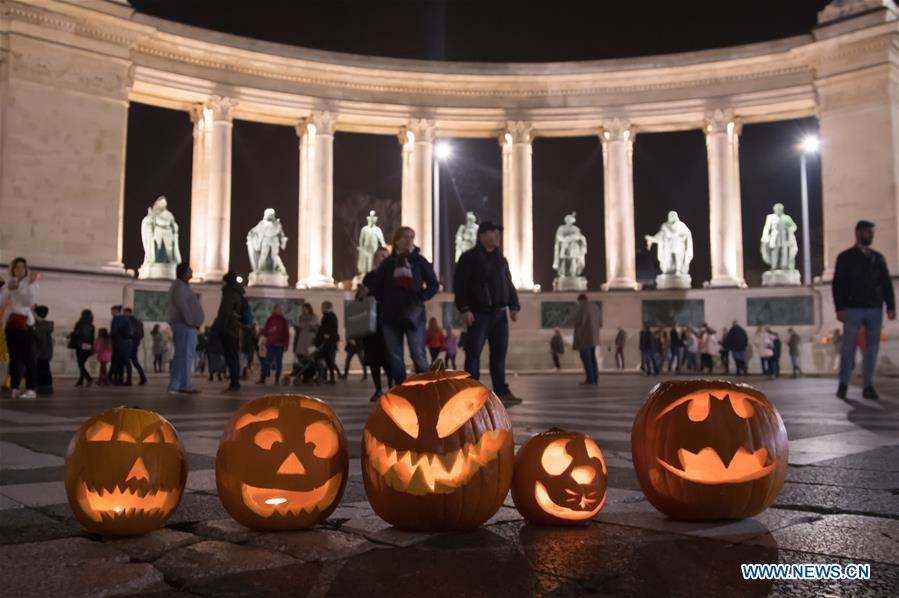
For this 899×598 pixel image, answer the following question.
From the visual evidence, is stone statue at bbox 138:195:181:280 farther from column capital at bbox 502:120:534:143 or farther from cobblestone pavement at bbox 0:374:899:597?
cobblestone pavement at bbox 0:374:899:597

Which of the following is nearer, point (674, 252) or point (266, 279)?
point (266, 279)

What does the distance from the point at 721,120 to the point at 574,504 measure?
38660mm

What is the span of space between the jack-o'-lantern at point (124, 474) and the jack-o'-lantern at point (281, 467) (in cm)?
21

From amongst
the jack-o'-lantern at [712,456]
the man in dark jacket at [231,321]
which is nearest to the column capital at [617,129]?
the man in dark jacket at [231,321]

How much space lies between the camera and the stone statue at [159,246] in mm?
35625

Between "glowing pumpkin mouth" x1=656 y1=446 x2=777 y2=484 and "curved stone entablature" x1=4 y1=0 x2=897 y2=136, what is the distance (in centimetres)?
3388

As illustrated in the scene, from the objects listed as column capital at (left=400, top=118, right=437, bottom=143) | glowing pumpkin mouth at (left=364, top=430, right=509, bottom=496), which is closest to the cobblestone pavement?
glowing pumpkin mouth at (left=364, top=430, right=509, bottom=496)

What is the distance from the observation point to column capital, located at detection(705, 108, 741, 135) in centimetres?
3922

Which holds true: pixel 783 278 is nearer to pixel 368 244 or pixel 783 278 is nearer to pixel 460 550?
pixel 368 244

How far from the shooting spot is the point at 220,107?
122ft

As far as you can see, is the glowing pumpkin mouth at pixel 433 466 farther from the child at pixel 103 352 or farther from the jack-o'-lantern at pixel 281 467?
the child at pixel 103 352

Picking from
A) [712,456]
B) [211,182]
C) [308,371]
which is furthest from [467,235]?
[712,456]

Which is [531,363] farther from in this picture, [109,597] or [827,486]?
[109,597]

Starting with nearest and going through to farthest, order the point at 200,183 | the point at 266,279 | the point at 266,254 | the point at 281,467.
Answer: the point at 281,467 → the point at 200,183 → the point at 266,279 → the point at 266,254
